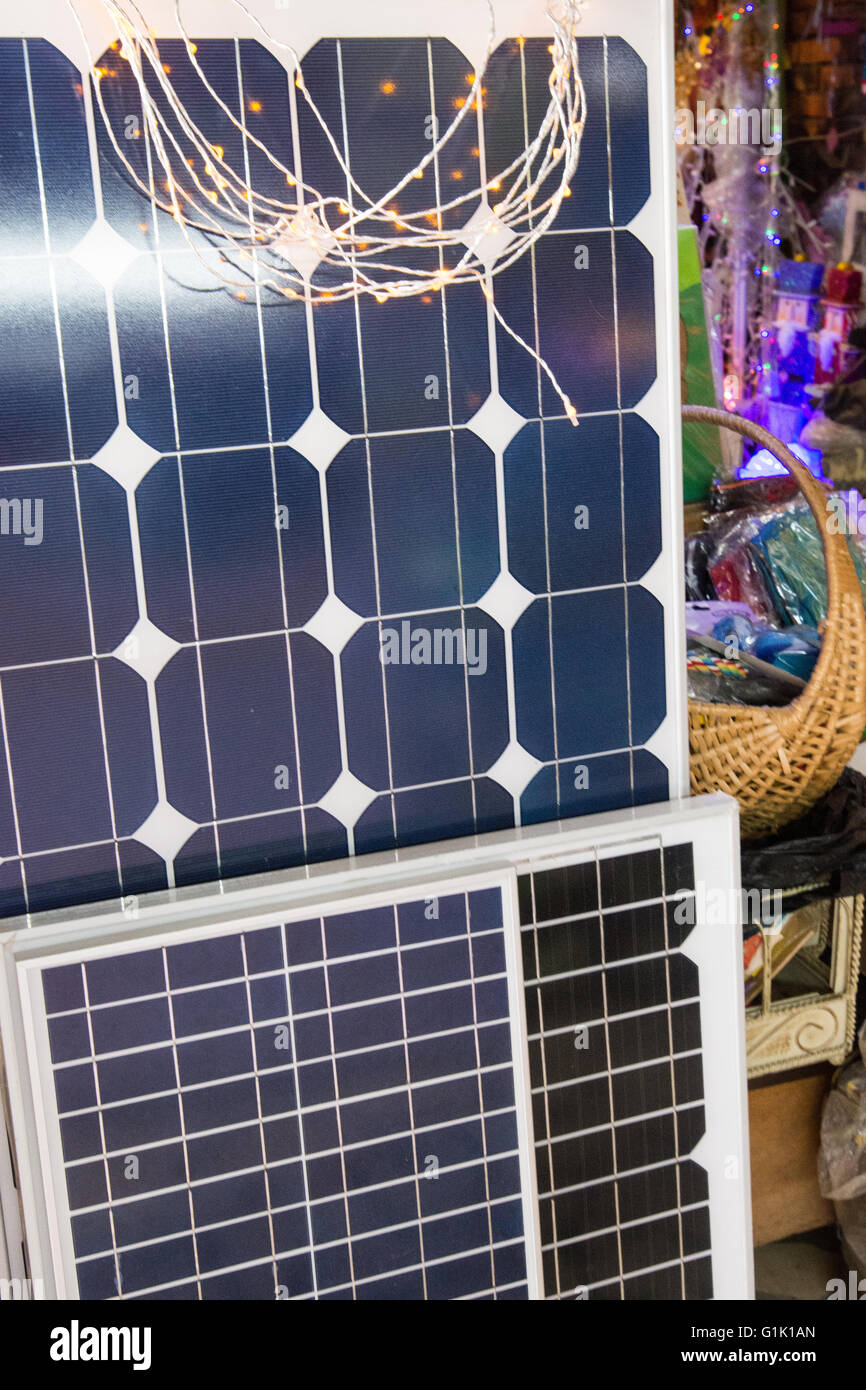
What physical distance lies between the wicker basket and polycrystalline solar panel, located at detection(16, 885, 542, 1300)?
0.87 metres

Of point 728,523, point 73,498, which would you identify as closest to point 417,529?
point 73,498

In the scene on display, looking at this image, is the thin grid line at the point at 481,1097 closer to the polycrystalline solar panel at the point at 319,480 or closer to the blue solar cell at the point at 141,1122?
the polycrystalline solar panel at the point at 319,480

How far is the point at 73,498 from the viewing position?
2.17 m

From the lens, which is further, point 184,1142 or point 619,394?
point 619,394

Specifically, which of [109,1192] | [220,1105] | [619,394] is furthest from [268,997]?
[619,394]

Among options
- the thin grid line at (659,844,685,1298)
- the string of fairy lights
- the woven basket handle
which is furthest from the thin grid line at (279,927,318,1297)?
the woven basket handle

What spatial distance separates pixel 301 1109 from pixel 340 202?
62.6 inches

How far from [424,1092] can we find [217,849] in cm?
60

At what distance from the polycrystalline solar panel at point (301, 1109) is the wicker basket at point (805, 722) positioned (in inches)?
34.1

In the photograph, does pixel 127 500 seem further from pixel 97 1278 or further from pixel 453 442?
pixel 97 1278

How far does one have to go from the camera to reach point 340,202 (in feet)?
7.14

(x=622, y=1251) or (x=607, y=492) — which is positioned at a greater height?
(x=607, y=492)

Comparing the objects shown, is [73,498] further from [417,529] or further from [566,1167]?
[566,1167]

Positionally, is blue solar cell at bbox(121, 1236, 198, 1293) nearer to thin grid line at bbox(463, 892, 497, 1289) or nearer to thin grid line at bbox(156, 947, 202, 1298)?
thin grid line at bbox(156, 947, 202, 1298)
